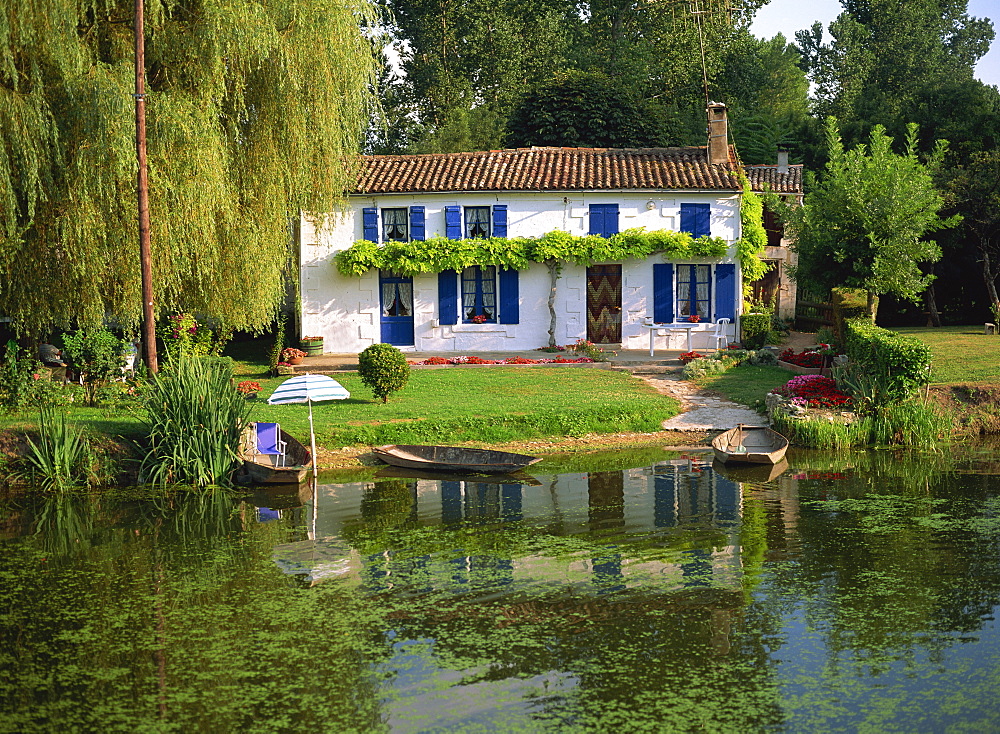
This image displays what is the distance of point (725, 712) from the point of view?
26.6 ft

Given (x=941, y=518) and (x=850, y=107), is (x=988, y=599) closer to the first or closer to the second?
(x=941, y=518)

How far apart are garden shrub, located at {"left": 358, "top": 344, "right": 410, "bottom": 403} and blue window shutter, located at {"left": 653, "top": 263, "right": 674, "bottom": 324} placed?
34.9 feet

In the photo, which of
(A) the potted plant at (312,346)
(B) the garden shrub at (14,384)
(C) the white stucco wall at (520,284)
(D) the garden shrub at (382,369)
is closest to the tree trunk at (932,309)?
(C) the white stucco wall at (520,284)

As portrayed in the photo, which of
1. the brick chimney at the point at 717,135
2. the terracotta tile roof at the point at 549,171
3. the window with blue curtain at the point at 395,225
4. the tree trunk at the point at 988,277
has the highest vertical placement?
the brick chimney at the point at 717,135

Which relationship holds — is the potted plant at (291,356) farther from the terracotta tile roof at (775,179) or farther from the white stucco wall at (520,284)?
the terracotta tile roof at (775,179)

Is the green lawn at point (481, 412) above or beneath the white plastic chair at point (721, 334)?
beneath

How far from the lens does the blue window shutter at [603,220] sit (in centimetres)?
2933

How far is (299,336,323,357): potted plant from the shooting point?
1142 inches

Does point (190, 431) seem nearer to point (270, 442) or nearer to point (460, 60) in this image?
point (270, 442)

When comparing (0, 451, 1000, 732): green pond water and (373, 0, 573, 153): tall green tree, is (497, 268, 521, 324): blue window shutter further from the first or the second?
(373, 0, 573, 153): tall green tree

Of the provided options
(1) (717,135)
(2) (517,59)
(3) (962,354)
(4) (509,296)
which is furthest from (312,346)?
(2) (517,59)

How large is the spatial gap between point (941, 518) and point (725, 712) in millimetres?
7075

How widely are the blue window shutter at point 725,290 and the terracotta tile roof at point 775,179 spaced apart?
9.84 ft

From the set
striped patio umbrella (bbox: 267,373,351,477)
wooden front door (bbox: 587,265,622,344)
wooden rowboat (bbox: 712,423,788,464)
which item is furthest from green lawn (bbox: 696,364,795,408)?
striped patio umbrella (bbox: 267,373,351,477)
